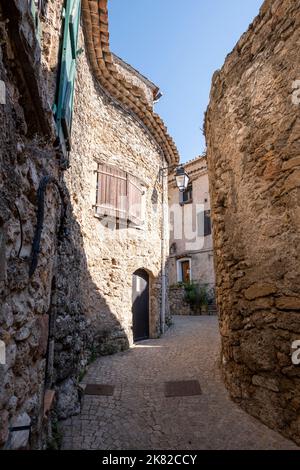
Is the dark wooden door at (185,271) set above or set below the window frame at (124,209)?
below

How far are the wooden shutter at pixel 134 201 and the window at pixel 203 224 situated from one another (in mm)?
7175

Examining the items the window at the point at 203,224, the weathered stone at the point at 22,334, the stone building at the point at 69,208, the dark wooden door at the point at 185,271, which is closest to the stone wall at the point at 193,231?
the window at the point at 203,224

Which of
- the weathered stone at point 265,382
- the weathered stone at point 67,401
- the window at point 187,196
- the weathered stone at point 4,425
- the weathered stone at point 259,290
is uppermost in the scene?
the window at point 187,196

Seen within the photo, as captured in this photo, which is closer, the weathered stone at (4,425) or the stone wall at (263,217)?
the weathered stone at (4,425)

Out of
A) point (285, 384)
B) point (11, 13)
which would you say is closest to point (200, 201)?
point (285, 384)

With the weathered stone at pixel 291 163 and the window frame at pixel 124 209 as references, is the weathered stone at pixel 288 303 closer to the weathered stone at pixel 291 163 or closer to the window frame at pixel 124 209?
the weathered stone at pixel 291 163

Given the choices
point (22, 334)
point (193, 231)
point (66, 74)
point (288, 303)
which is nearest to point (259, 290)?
point (288, 303)

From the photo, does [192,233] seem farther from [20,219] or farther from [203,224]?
[20,219]

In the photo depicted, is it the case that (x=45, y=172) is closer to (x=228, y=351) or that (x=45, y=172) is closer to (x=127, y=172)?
(x=228, y=351)

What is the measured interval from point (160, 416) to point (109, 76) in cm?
746

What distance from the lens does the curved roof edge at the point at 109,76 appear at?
19.4 ft

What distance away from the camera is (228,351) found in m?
3.71

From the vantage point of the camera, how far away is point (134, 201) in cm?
757

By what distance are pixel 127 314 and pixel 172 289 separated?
6.86 meters
